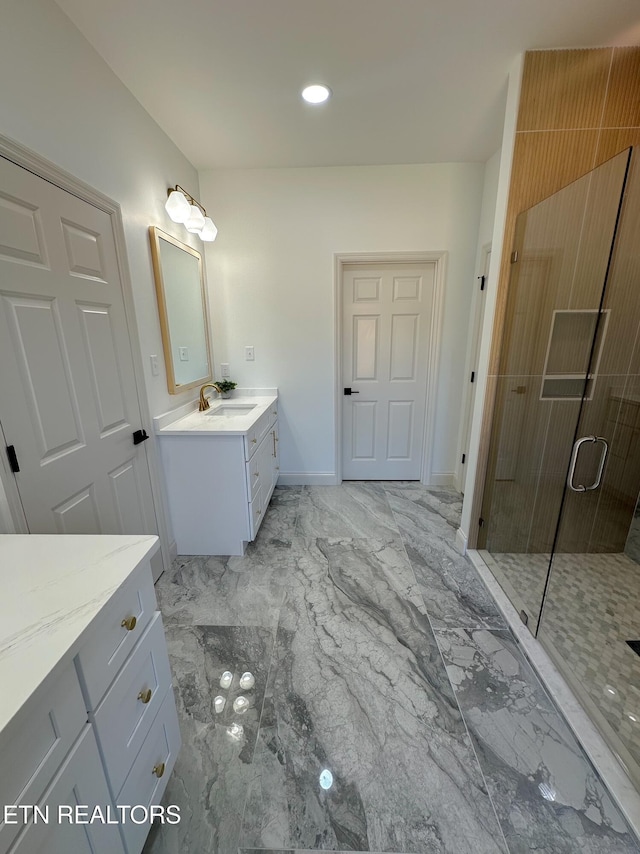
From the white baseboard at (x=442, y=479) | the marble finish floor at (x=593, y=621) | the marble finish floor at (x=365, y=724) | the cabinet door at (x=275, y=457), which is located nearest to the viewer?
the marble finish floor at (x=365, y=724)

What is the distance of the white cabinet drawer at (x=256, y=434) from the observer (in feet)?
7.01

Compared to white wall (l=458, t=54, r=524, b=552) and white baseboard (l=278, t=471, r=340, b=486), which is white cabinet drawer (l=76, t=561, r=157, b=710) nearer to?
white wall (l=458, t=54, r=524, b=552)

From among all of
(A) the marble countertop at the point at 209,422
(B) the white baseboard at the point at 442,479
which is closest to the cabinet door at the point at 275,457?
(A) the marble countertop at the point at 209,422

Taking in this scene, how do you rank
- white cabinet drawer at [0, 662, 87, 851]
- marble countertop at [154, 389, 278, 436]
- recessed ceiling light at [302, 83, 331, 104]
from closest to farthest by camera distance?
white cabinet drawer at [0, 662, 87, 851] < recessed ceiling light at [302, 83, 331, 104] < marble countertop at [154, 389, 278, 436]

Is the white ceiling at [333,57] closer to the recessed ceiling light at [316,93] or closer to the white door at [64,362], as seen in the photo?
the recessed ceiling light at [316,93]

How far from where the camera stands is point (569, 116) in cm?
170

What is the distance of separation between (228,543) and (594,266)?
2.57 m

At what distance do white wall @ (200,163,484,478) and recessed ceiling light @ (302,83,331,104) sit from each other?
849mm

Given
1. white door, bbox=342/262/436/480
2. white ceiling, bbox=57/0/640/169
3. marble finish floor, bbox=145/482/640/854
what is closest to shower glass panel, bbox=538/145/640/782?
marble finish floor, bbox=145/482/640/854

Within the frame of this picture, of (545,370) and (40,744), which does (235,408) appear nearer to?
(545,370)

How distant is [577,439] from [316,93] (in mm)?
2289

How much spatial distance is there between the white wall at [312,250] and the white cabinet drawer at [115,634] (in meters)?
2.39

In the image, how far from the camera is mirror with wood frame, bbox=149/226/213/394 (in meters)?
2.12

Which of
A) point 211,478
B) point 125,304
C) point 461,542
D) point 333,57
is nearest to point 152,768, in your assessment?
point 211,478
